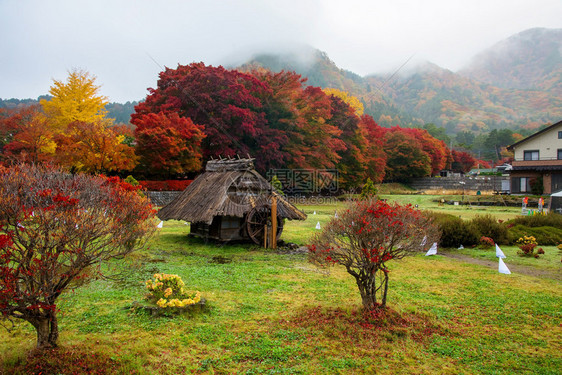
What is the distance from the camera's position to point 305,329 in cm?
685

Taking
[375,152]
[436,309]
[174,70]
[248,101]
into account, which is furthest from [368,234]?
[375,152]

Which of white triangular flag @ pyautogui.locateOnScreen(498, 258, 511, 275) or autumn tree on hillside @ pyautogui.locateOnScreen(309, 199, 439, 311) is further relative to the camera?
white triangular flag @ pyautogui.locateOnScreen(498, 258, 511, 275)

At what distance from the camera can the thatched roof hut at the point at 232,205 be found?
14.6 metres

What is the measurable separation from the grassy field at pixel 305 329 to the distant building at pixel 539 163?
36.4 metres

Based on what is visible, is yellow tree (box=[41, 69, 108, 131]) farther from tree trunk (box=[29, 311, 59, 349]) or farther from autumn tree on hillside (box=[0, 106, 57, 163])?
tree trunk (box=[29, 311, 59, 349])

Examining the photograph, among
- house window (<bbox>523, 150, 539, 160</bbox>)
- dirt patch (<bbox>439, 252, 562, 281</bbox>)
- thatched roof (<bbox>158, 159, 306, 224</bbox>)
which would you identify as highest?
house window (<bbox>523, 150, 539, 160</bbox>)

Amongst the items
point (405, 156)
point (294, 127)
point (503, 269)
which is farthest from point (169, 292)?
point (405, 156)

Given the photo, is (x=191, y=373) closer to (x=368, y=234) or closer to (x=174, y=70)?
(x=368, y=234)

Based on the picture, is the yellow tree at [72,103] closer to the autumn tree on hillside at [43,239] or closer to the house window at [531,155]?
the autumn tree on hillside at [43,239]

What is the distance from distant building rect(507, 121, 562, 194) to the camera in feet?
132

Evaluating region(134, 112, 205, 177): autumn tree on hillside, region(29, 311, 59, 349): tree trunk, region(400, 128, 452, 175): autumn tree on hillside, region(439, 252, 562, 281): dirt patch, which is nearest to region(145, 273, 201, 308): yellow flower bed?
region(29, 311, 59, 349): tree trunk

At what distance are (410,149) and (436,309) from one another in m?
56.5

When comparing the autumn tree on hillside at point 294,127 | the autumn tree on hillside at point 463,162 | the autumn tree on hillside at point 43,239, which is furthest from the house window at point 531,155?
the autumn tree on hillside at point 43,239

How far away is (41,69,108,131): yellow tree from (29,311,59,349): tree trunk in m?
32.9
